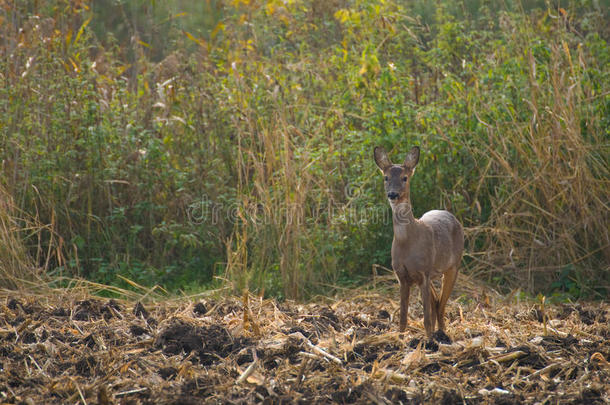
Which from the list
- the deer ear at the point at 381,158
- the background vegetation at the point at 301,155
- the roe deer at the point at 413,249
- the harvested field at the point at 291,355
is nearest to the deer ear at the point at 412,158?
the roe deer at the point at 413,249

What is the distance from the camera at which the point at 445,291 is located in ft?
18.2

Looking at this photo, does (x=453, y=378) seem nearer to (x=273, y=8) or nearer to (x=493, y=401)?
(x=493, y=401)

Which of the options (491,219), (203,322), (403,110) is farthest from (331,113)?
(203,322)

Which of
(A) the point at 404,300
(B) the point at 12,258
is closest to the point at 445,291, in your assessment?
(A) the point at 404,300

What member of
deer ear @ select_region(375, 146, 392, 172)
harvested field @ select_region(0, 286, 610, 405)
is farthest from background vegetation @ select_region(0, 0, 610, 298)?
deer ear @ select_region(375, 146, 392, 172)

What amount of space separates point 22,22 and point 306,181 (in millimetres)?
4137

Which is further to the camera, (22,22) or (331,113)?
(22,22)

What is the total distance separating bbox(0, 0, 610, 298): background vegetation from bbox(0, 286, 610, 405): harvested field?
3.18 feet

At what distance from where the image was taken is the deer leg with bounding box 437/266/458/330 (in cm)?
548

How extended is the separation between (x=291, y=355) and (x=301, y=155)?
310cm

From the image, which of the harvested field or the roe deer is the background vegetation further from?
the roe deer

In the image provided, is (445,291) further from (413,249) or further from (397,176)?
(397,176)

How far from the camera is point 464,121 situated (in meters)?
7.45

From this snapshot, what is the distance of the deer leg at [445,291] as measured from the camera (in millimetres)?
5480
